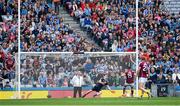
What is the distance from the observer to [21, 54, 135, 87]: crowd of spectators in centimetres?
3891

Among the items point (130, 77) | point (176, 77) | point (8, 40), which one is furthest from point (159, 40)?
point (8, 40)

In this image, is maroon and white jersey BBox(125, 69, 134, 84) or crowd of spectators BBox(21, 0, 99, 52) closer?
maroon and white jersey BBox(125, 69, 134, 84)

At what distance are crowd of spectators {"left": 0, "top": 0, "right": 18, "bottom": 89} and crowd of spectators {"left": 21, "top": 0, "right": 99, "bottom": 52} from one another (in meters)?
0.46

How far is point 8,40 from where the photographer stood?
40719mm

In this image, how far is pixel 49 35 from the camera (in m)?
42.0

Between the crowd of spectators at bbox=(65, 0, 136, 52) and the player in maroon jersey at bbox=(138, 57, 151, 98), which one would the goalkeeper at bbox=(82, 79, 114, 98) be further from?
the crowd of spectators at bbox=(65, 0, 136, 52)

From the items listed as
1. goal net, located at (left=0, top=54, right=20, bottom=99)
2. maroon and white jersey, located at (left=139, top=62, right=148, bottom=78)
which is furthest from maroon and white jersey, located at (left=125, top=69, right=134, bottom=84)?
goal net, located at (left=0, top=54, right=20, bottom=99)

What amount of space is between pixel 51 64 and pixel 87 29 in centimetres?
539

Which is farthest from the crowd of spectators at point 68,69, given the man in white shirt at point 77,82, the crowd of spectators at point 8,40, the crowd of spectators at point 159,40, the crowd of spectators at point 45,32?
the crowd of spectators at point 159,40

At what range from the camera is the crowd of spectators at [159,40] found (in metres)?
41.3

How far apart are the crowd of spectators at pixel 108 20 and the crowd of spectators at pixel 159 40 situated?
2.86 ft

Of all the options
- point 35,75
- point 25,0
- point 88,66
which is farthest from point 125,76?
point 25,0

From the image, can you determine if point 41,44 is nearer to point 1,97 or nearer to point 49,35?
point 49,35

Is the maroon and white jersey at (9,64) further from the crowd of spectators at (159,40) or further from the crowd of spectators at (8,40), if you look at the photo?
the crowd of spectators at (159,40)
